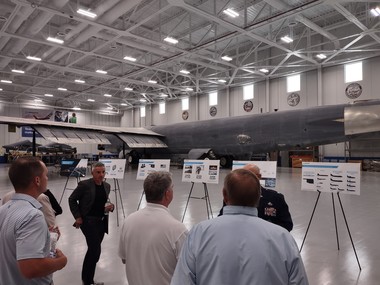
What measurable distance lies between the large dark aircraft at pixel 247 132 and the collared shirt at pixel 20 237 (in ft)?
43.0

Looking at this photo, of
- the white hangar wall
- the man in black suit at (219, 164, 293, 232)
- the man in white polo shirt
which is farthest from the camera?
the white hangar wall

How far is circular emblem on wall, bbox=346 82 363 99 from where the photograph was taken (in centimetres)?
1975

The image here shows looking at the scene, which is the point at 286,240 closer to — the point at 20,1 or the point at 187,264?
the point at 187,264

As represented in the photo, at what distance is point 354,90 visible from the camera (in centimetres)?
1998

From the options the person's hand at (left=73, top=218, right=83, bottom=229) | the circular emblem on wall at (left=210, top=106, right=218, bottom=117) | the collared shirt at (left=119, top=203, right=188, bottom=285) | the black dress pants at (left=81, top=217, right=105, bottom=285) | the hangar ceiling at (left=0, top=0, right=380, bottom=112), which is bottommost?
the black dress pants at (left=81, top=217, right=105, bottom=285)

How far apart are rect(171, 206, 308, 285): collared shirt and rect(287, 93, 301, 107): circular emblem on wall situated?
23.1 m

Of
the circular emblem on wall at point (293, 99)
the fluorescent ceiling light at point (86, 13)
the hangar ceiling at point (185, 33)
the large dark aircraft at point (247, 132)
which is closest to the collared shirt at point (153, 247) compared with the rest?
the hangar ceiling at point (185, 33)

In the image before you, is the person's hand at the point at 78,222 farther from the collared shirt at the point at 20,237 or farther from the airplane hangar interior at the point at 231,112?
the collared shirt at the point at 20,237

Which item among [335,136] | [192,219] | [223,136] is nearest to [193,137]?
[223,136]

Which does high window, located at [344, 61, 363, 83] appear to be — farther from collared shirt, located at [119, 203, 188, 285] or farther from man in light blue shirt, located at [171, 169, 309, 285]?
man in light blue shirt, located at [171, 169, 309, 285]

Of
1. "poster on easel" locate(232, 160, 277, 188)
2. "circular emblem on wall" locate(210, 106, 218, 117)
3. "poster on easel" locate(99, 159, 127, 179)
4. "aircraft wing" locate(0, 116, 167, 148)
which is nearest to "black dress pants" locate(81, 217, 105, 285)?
"poster on easel" locate(232, 160, 277, 188)

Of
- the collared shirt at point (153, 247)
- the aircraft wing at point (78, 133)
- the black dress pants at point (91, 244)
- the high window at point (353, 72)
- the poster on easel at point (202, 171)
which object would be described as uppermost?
the high window at point (353, 72)

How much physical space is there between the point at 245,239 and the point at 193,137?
Result: 1874cm

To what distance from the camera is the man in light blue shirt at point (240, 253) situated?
141 centimetres
